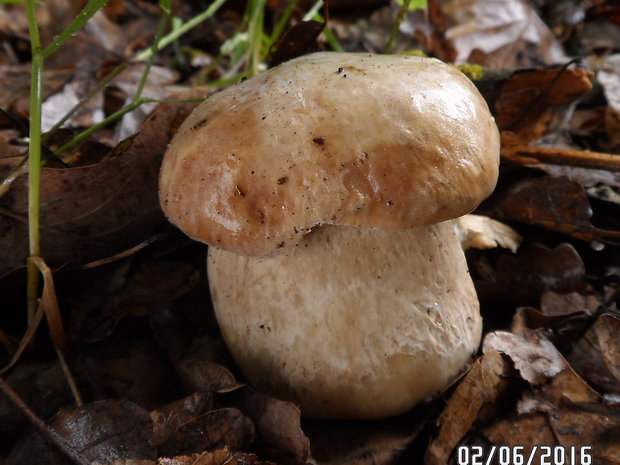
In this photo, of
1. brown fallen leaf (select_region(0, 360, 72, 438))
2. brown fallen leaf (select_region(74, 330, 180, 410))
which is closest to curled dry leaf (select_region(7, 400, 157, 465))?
brown fallen leaf (select_region(0, 360, 72, 438))

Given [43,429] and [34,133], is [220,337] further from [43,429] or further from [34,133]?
[34,133]

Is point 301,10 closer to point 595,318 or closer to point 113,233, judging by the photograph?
point 113,233

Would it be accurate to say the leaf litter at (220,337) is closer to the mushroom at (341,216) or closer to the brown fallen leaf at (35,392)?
the brown fallen leaf at (35,392)
